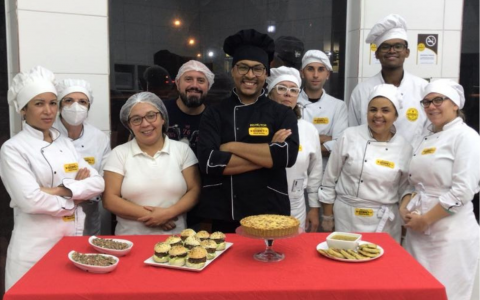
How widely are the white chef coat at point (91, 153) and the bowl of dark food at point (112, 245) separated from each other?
82 cm

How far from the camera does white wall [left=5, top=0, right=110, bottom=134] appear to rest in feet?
9.61

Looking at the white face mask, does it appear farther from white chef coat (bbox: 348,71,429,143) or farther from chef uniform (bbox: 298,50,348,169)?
white chef coat (bbox: 348,71,429,143)

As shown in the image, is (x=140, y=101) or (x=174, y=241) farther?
(x=140, y=101)

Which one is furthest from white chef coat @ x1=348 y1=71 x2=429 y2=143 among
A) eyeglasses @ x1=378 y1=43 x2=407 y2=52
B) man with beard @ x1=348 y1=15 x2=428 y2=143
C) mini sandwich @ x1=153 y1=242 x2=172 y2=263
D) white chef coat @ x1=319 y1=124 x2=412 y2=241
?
mini sandwich @ x1=153 y1=242 x2=172 y2=263

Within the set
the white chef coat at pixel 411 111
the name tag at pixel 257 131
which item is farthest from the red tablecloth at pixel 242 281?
the white chef coat at pixel 411 111

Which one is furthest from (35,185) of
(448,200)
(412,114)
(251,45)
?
(412,114)

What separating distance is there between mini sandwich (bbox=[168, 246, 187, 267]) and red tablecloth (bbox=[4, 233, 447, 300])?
3cm

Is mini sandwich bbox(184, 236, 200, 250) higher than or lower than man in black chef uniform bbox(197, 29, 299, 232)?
lower

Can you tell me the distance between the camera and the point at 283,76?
2732 mm

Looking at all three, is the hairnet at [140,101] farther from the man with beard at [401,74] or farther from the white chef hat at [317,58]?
the man with beard at [401,74]

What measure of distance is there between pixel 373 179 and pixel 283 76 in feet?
2.83

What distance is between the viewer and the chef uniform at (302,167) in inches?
104

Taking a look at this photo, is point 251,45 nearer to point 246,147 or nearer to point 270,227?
point 246,147

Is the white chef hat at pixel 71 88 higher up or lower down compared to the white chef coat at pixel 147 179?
higher up
